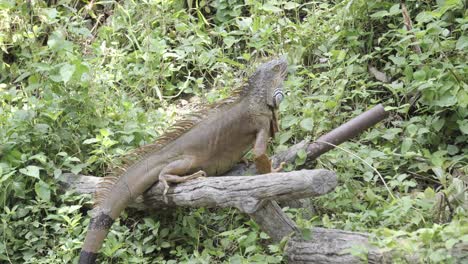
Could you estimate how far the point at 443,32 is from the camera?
7.27 m

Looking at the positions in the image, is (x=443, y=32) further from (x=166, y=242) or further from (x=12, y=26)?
(x=12, y=26)

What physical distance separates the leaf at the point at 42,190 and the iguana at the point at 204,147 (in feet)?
2.09

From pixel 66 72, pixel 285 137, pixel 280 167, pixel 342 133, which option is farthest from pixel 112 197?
pixel 342 133

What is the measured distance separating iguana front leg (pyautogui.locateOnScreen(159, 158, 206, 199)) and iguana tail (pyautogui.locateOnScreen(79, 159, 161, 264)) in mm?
84

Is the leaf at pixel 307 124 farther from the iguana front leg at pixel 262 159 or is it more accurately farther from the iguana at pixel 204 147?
the iguana front leg at pixel 262 159

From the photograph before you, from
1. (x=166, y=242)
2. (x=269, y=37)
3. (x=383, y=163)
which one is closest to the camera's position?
(x=166, y=242)

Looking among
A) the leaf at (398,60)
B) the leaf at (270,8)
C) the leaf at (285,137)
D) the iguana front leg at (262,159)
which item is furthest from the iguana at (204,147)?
the leaf at (270,8)

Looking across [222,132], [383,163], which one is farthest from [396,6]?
[222,132]

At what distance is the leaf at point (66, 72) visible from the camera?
270 inches

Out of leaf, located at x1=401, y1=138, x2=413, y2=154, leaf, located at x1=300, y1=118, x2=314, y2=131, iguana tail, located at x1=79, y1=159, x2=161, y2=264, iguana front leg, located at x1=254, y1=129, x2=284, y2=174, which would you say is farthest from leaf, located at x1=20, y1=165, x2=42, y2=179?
leaf, located at x1=401, y1=138, x2=413, y2=154

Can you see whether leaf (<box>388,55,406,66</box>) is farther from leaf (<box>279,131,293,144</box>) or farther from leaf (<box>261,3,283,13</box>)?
leaf (<box>261,3,283,13</box>)

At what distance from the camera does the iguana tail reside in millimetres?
5898

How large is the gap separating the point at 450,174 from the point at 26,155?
350cm

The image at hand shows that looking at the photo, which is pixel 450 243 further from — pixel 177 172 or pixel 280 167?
pixel 177 172
